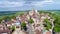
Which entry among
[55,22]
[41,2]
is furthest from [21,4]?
[55,22]

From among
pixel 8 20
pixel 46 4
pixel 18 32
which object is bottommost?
pixel 18 32

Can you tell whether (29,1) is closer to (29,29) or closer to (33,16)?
(33,16)

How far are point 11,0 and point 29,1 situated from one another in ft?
0.89

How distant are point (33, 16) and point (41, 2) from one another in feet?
0.81

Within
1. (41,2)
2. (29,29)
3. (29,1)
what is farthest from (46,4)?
(29,29)

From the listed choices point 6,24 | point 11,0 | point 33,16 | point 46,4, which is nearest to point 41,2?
point 46,4

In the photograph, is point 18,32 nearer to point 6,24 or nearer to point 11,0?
point 6,24

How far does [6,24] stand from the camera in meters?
2.48

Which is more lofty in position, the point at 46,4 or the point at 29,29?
the point at 46,4

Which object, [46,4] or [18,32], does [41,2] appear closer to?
[46,4]

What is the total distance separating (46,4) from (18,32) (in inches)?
24.0

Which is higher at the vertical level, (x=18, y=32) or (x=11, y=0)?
(x=11, y=0)

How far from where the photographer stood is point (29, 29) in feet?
8.05

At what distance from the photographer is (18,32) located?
8.05 ft
